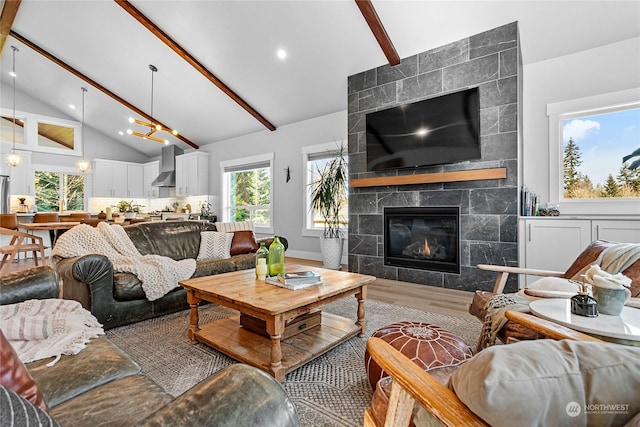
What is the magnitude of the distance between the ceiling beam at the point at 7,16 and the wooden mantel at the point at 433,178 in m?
5.63

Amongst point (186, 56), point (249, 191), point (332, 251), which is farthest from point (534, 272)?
point (249, 191)

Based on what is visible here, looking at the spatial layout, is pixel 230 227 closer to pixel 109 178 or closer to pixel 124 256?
pixel 124 256

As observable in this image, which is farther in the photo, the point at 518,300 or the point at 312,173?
the point at 312,173

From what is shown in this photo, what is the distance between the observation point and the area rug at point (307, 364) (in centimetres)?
152

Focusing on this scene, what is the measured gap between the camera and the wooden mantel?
11.1 ft

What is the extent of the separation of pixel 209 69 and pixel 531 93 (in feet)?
15.8

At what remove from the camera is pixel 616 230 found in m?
2.85

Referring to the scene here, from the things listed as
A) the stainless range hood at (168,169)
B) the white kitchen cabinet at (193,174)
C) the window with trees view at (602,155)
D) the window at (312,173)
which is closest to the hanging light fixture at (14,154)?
the stainless range hood at (168,169)

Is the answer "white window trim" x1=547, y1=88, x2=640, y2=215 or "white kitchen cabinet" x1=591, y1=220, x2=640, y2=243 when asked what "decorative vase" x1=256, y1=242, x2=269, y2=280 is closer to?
"white kitchen cabinet" x1=591, y1=220, x2=640, y2=243

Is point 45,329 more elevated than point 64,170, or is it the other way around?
point 64,170

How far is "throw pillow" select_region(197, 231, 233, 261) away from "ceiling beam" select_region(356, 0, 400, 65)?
3.02 m

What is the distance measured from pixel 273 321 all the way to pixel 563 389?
135 cm

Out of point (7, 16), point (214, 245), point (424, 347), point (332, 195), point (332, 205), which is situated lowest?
point (424, 347)

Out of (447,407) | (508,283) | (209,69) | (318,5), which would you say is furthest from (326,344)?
(209,69)
